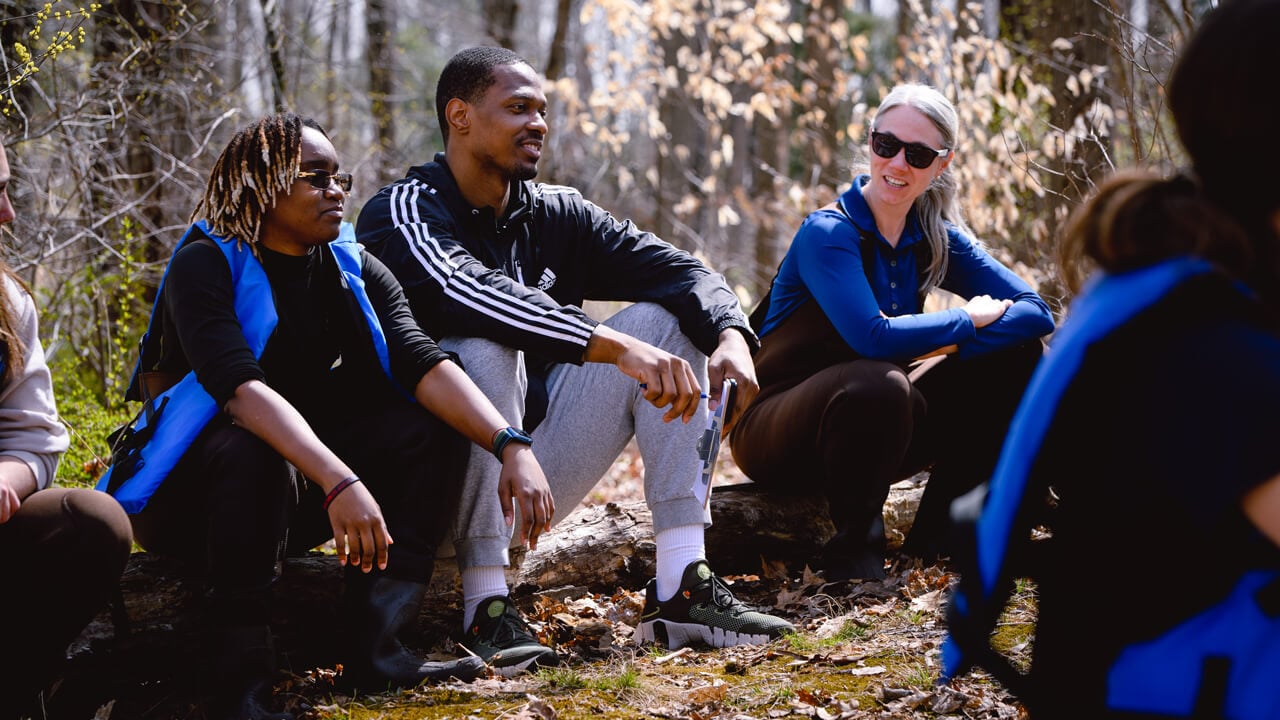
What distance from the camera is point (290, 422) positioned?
304cm

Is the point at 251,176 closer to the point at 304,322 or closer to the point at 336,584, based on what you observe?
the point at 304,322

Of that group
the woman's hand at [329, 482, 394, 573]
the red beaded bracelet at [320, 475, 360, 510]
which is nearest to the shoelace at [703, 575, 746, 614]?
the woman's hand at [329, 482, 394, 573]

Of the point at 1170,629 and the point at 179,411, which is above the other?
the point at 179,411

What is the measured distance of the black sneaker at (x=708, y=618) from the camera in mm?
3609

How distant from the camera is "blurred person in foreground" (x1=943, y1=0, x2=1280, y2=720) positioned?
1.51 meters

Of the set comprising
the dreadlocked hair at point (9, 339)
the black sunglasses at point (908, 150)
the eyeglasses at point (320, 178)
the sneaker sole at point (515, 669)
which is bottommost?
the sneaker sole at point (515, 669)

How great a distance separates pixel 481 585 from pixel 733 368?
1079 millimetres

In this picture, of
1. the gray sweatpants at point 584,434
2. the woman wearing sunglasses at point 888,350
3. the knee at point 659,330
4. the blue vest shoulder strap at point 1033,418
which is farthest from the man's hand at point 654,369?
the blue vest shoulder strap at point 1033,418

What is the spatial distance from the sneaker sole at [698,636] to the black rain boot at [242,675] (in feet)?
3.98

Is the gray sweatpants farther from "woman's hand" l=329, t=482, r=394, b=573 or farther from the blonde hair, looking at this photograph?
the blonde hair

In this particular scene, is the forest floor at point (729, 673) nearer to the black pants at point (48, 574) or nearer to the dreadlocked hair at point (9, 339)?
the black pants at point (48, 574)

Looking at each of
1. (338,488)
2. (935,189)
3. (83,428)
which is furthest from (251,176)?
(935,189)

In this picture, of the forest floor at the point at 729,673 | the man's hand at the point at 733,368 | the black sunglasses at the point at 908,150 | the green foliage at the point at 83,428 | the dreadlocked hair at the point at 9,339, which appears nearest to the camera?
the dreadlocked hair at the point at 9,339

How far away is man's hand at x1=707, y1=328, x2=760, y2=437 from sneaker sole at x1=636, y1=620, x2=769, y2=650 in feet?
2.19
